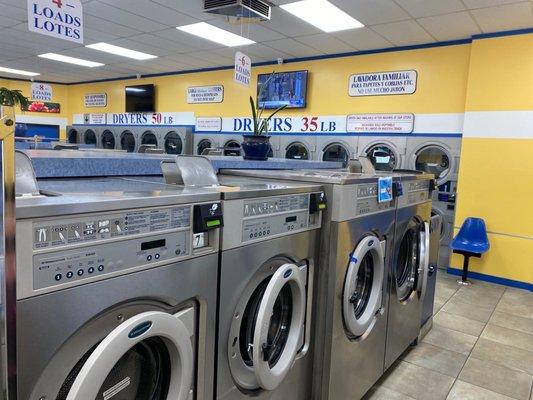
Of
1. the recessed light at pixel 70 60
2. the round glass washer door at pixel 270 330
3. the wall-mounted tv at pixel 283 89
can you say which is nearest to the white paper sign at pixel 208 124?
the wall-mounted tv at pixel 283 89

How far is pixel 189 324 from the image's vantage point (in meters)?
1.22

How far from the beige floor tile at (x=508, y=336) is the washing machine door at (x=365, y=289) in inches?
63.4

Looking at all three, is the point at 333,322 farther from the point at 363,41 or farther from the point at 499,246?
the point at 363,41

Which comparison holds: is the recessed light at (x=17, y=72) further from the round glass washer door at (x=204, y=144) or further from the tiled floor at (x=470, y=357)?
the tiled floor at (x=470, y=357)

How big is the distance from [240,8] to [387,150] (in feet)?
9.36

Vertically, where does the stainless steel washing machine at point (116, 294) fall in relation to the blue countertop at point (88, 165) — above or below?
below

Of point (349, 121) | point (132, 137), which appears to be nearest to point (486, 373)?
point (349, 121)

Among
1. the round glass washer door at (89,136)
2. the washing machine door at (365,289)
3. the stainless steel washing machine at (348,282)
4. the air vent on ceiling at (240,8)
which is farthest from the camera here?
the round glass washer door at (89,136)

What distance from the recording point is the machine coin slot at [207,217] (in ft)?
3.89

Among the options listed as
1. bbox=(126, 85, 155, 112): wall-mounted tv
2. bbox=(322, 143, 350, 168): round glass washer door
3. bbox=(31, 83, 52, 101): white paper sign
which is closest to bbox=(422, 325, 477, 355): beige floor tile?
bbox=(322, 143, 350, 168): round glass washer door

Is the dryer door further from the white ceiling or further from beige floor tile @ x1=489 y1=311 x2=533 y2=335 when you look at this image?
the white ceiling

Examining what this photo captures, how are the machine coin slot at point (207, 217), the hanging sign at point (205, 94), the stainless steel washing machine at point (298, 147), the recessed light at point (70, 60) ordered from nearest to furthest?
the machine coin slot at point (207, 217) → the stainless steel washing machine at point (298, 147) → the recessed light at point (70, 60) → the hanging sign at point (205, 94)

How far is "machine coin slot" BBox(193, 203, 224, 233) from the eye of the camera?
1.19 meters

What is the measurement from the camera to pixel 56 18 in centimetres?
240
